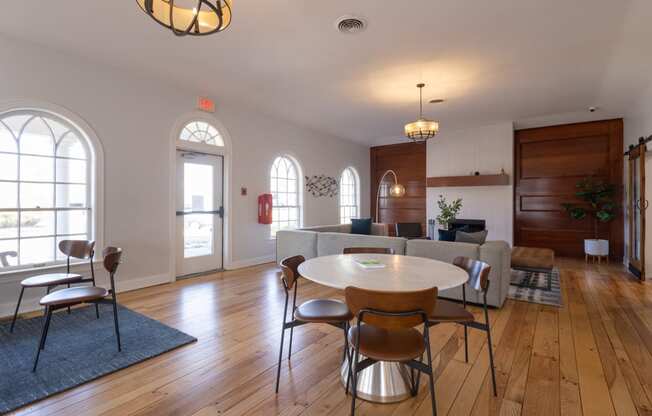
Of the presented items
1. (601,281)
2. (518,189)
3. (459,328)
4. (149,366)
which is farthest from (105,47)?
(518,189)

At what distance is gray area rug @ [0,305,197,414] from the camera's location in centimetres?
198

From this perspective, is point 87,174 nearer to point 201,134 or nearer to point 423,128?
point 201,134

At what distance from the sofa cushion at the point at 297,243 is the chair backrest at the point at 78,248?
259 cm

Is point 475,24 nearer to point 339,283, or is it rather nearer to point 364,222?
point 339,283

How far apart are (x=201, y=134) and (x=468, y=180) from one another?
5.41m

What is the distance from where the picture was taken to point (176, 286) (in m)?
4.24

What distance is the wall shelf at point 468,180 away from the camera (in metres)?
6.57

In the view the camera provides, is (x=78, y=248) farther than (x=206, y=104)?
→ No

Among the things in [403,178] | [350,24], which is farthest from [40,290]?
[403,178]

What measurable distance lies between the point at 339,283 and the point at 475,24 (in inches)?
109

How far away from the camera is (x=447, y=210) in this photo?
6.61 m

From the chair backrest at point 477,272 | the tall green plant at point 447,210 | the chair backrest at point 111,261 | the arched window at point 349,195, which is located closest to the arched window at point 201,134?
the chair backrest at point 111,261

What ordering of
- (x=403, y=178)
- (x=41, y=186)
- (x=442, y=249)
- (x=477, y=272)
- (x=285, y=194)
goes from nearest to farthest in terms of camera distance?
(x=477, y=272) < (x=41, y=186) < (x=442, y=249) < (x=285, y=194) < (x=403, y=178)

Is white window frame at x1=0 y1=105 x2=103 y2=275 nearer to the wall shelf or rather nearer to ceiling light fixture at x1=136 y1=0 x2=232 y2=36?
ceiling light fixture at x1=136 y1=0 x2=232 y2=36
